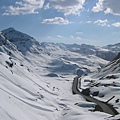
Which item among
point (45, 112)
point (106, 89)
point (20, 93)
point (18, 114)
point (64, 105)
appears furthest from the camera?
point (106, 89)

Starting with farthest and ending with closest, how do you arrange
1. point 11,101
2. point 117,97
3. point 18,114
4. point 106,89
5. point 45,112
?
point 106,89 → point 117,97 → point 45,112 → point 11,101 → point 18,114

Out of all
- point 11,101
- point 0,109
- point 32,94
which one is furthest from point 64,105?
point 0,109

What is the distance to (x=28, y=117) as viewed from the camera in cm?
6481

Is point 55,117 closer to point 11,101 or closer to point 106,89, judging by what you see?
point 11,101

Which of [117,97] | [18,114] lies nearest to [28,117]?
[18,114]

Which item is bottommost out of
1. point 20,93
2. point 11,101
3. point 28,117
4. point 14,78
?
point 28,117

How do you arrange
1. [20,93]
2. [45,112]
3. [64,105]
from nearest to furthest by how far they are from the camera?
[45,112] → [20,93] → [64,105]

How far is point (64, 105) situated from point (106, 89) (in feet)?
104

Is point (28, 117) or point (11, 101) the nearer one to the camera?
point (28, 117)

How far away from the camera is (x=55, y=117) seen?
74.1 metres

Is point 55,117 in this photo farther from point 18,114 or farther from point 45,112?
point 18,114

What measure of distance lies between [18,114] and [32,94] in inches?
1245

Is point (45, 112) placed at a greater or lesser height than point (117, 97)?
lesser

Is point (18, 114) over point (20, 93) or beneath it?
beneath
